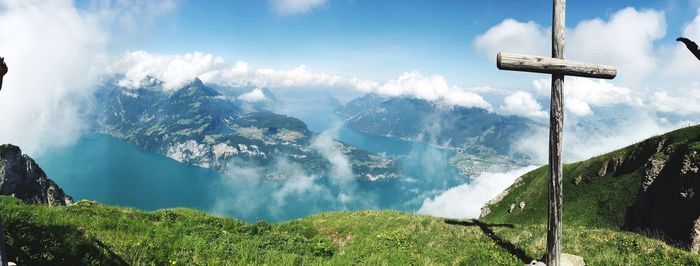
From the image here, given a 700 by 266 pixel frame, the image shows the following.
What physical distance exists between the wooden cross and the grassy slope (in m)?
44.0

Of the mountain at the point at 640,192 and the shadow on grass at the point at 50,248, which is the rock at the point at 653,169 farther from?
the shadow on grass at the point at 50,248

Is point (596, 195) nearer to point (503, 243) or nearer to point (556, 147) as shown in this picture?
point (503, 243)

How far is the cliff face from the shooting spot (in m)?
161

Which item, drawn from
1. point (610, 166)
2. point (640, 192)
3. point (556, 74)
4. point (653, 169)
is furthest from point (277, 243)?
point (610, 166)

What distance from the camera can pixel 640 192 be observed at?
49.1m

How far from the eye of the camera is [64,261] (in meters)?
8.04

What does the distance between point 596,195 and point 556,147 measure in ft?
179

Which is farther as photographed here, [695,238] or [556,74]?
[695,238]

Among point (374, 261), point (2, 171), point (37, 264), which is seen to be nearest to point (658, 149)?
point (374, 261)

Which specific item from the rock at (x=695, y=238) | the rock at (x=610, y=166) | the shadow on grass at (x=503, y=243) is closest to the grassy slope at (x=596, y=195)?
the rock at (x=610, y=166)

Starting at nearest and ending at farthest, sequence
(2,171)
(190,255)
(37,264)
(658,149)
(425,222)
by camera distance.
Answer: (37,264), (190,255), (425,222), (658,149), (2,171)

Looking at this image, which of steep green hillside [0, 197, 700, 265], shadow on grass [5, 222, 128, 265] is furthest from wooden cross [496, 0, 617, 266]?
shadow on grass [5, 222, 128, 265]

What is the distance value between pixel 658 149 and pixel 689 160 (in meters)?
16.2

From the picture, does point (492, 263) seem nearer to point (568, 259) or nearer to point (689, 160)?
point (568, 259)
